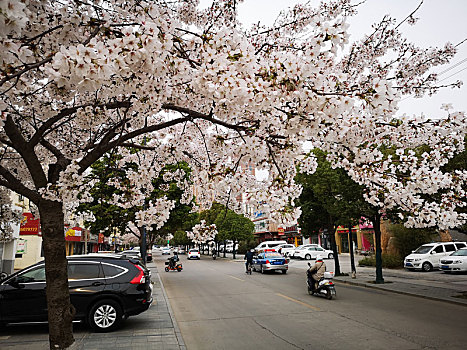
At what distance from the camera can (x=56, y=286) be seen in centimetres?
458

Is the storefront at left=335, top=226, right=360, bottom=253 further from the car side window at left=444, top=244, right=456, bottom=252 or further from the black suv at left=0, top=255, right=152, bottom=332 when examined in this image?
the black suv at left=0, top=255, right=152, bottom=332

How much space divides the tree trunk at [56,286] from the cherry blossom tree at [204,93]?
14 millimetres

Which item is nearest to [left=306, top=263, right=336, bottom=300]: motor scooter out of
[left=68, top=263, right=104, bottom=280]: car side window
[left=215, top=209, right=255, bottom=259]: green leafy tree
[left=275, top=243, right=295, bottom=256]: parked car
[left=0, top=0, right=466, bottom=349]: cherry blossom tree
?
[left=0, top=0, right=466, bottom=349]: cherry blossom tree

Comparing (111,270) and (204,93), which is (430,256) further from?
(204,93)

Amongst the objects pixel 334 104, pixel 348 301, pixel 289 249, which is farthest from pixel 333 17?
pixel 289 249

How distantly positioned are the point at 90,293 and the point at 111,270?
0.73m

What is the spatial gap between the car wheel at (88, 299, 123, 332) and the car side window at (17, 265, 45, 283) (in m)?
1.51

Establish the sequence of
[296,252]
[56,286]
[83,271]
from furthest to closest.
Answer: [296,252] → [83,271] → [56,286]

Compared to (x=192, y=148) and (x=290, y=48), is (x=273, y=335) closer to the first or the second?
(x=192, y=148)

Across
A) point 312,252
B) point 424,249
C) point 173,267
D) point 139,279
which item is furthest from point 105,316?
point 312,252

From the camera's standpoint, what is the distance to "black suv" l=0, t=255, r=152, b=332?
7832 mm

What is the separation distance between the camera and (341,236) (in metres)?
46.8

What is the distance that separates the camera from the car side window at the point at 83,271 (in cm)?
834

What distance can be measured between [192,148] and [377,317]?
261 inches
